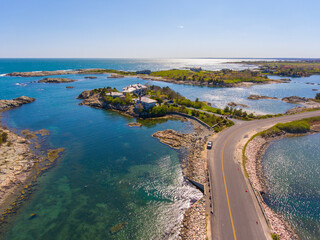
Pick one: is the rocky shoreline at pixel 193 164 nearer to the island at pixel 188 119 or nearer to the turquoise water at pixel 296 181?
the island at pixel 188 119

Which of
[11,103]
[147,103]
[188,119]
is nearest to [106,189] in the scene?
[188,119]

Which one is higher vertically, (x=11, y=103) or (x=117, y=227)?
(x=11, y=103)

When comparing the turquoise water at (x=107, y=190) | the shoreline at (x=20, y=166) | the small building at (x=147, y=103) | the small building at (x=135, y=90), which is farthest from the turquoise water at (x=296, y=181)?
the small building at (x=135, y=90)

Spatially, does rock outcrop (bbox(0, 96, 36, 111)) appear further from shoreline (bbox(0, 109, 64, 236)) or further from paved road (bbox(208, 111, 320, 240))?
paved road (bbox(208, 111, 320, 240))

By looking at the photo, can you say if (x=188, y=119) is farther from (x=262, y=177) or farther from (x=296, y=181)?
(x=296, y=181)

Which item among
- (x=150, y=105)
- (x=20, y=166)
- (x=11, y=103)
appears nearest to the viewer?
(x=20, y=166)

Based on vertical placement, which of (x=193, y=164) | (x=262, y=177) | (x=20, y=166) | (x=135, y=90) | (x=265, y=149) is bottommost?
(x=262, y=177)
